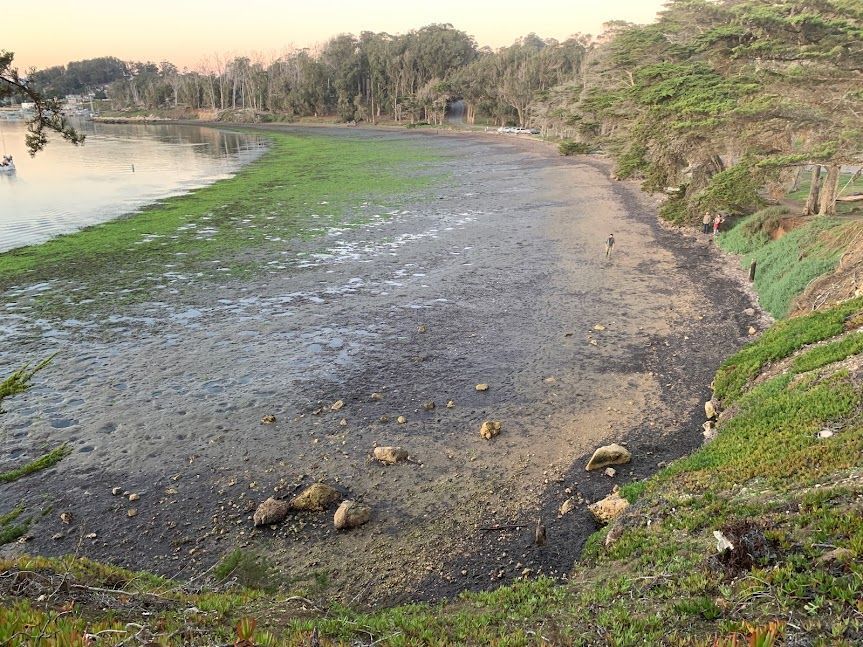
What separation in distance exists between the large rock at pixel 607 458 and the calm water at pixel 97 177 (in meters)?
32.5

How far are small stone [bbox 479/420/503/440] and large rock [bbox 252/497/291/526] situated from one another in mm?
4775

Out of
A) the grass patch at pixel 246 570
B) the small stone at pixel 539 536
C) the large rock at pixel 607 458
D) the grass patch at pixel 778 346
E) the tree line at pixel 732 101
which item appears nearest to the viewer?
the grass patch at pixel 246 570

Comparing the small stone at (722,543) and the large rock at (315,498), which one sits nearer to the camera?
the small stone at (722,543)

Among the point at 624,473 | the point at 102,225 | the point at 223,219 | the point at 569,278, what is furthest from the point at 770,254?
the point at 102,225

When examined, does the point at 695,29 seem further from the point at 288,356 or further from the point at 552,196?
the point at 288,356

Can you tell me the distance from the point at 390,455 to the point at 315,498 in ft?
6.82

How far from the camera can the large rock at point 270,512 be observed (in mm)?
10398

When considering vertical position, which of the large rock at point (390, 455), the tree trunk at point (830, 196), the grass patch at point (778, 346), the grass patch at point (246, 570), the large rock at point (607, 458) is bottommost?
the grass patch at point (246, 570)

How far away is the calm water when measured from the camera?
123 feet

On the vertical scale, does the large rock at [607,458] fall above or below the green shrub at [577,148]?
below

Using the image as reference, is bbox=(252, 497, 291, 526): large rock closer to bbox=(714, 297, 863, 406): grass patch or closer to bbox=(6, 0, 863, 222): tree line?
bbox=(6, 0, 863, 222): tree line

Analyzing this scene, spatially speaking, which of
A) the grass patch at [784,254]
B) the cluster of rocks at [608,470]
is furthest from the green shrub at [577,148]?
the cluster of rocks at [608,470]

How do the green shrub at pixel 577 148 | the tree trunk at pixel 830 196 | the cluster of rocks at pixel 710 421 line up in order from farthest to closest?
the green shrub at pixel 577 148 < the tree trunk at pixel 830 196 < the cluster of rocks at pixel 710 421

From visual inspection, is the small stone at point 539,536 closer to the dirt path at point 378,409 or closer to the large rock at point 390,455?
the dirt path at point 378,409
